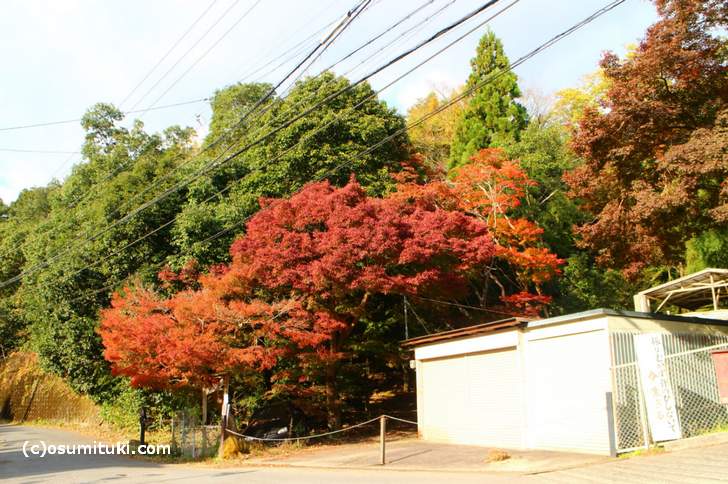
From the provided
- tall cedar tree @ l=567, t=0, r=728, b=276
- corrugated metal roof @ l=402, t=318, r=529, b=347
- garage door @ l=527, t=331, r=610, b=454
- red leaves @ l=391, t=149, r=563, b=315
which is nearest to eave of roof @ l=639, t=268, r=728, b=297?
tall cedar tree @ l=567, t=0, r=728, b=276

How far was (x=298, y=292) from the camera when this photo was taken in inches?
727

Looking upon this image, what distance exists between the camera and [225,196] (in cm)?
2602

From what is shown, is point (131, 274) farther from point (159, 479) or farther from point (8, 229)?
point (8, 229)

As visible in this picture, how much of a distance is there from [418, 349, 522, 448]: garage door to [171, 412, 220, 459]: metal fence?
627 cm

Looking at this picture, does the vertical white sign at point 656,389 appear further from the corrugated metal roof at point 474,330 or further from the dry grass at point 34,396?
the dry grass at point 34,396

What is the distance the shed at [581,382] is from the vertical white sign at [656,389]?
1.5 inches

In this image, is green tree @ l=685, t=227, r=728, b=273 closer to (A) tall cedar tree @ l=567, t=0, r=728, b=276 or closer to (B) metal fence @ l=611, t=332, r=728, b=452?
(A) tall cedar tree @ l=567, t=0, r=728, b=276

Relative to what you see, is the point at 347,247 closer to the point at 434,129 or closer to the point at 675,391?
the point at 675,391

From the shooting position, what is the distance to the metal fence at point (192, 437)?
57.7ft

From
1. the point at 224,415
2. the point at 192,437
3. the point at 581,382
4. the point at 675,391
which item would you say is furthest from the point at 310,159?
the point at 675,391

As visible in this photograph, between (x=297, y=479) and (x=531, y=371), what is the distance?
621 centimetres

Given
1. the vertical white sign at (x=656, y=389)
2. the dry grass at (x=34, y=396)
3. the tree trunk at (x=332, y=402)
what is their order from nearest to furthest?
the vertical white sign at (x=656, y=389) → the tree trunk at (x=332, y=402) → the dry grass at (x=34, y=396)

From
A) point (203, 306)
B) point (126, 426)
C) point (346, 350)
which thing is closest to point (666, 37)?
point (346, 350)

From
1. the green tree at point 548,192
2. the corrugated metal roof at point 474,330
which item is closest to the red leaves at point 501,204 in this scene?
the green tree at point 548,192
